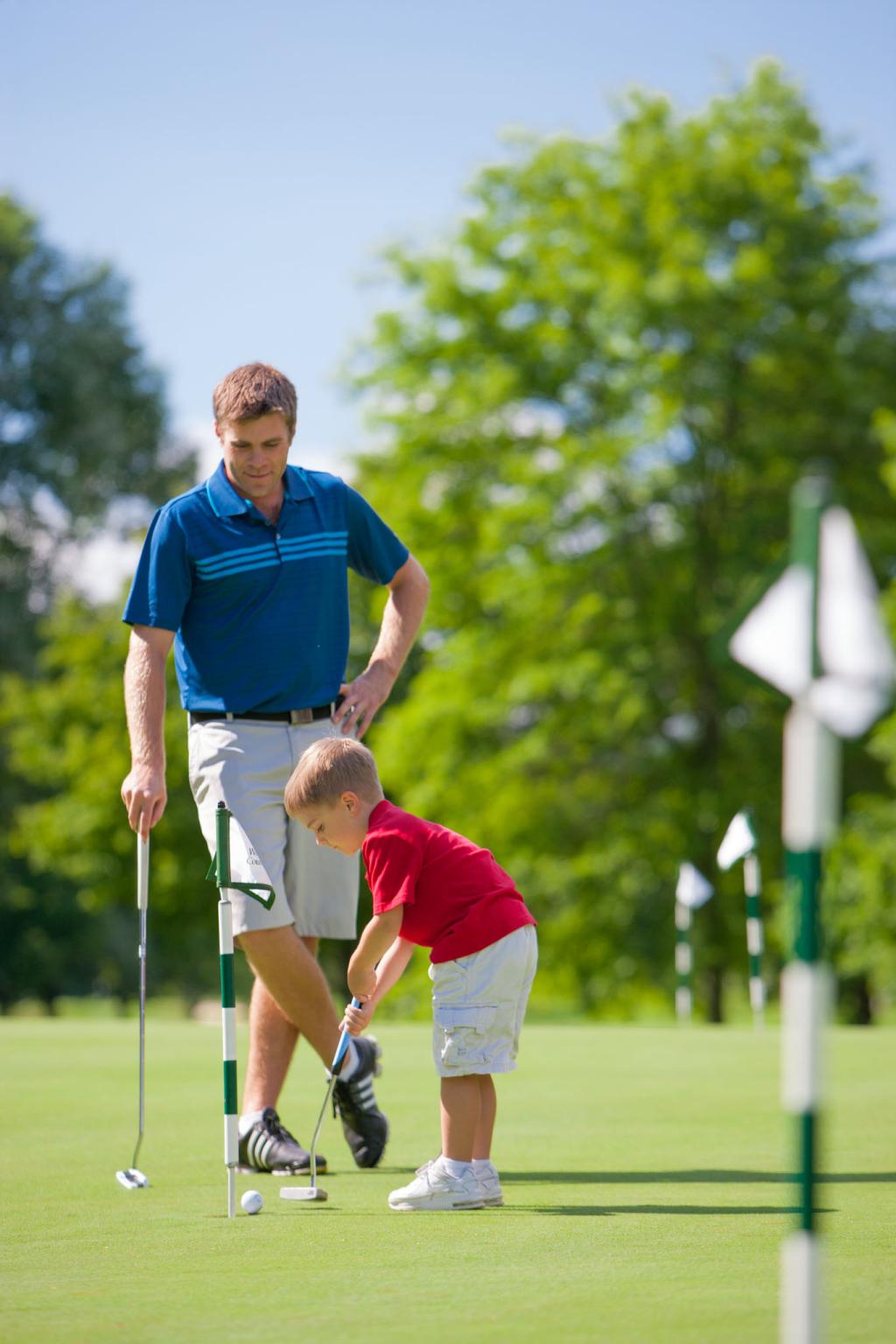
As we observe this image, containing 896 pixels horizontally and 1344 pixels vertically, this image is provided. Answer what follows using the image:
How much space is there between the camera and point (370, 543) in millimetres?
6301

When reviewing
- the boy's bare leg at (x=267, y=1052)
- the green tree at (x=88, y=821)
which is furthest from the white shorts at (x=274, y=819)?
the green tree at (x=88, y=821)

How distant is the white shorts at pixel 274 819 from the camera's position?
18.8 ft

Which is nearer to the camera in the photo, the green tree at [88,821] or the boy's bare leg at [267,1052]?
the boy's bare leg at [267,1052]

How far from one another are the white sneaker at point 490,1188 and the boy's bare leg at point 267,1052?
1046mm

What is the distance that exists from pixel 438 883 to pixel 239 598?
131 centimetres

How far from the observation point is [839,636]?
2.50 meters

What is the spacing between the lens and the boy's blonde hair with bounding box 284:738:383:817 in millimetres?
5000

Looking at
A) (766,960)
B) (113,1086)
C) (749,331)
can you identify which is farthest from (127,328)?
(113,1086)

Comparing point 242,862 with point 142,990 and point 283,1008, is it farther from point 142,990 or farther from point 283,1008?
point 283,1008

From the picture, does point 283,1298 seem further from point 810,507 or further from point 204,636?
point 204,636

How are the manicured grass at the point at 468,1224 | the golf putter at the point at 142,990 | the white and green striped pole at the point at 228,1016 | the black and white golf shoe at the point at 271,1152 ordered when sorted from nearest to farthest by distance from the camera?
the manicured grass at the point at 468,1224 < the white and green striped pole at the point at 228,1016 < the golf putter at the point at 142,990 < the black and white golf shoe at the point at 271,1152

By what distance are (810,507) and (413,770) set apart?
80.4 ft

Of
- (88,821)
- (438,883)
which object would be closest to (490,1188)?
(438,883)

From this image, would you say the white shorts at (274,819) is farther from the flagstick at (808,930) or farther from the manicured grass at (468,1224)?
the flagstick at (808,930)
